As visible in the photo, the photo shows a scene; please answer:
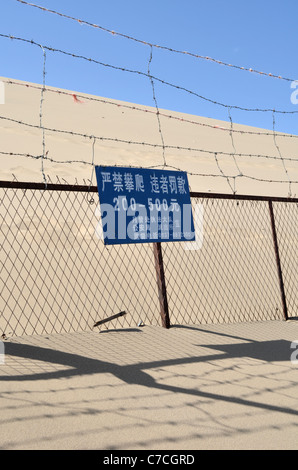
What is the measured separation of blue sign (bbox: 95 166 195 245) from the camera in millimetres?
5488

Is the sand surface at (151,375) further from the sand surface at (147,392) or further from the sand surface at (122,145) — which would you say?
the sand surface at (122,145)

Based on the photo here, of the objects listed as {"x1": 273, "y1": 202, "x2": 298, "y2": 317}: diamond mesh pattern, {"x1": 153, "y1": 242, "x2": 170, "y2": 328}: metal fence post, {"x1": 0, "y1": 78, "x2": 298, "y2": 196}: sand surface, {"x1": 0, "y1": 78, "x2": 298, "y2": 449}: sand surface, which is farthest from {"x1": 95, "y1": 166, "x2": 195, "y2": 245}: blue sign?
{"x1": 0, "y1": 78, "x2": 298, "y2": 196}: sand surface

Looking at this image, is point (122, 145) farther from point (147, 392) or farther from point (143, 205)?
point (147, 392)

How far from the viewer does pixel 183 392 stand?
3844 mm

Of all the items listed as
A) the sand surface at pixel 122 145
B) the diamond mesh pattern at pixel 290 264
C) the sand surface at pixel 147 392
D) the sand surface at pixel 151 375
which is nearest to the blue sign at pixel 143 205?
the sand surface at pixel 151 375

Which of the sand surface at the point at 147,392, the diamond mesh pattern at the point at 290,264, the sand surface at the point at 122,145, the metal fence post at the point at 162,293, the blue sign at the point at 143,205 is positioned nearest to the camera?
the sand surface at the point at 147,392

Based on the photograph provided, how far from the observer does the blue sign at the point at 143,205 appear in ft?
18.0

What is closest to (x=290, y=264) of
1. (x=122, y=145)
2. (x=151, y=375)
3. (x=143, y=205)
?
(x=143, y=205)

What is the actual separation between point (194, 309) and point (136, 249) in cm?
320

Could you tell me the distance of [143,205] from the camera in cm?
576

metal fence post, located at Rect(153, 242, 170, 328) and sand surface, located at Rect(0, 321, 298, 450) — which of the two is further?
metal fence post, located at Rect(153, 242, 170, 328)

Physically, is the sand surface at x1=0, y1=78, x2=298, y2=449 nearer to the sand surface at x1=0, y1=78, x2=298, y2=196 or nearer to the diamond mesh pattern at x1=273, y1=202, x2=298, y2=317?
the diamond mesh pattern at x1=273, y1=202, x2=298, y2=317
